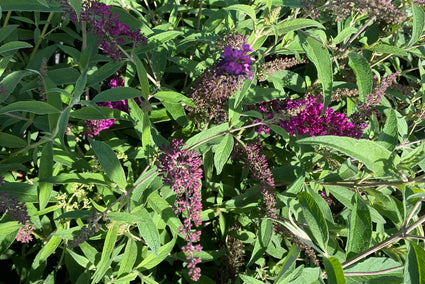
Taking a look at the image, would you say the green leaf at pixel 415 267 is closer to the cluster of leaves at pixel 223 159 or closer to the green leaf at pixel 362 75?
the cluster of leaves at pixel 223 159

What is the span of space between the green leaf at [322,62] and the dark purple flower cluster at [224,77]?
0.40 meters

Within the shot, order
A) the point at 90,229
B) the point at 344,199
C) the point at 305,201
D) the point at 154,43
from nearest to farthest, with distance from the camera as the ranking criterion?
1. the point at 90,229
2. the point at 305,201
3. the point at 154,43
4. the point at 344,199

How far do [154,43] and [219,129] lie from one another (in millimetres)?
675

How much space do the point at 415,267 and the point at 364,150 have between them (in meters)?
0.55

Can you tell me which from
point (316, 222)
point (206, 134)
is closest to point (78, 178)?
point (206, 134)

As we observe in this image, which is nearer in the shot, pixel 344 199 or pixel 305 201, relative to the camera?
pixel 305 201

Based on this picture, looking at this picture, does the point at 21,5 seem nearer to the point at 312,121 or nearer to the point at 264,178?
the point at 264,178

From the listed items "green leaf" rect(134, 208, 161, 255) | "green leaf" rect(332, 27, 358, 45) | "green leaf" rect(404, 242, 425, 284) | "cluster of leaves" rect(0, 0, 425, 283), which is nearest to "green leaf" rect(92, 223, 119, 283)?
"cluster of leaves" rect(0, 0, 425, 283)

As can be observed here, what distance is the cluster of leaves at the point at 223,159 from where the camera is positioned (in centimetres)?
190

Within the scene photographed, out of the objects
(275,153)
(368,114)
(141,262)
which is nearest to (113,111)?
(141,262)

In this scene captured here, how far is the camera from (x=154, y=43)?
232 centimetres

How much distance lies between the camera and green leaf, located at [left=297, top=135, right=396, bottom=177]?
5.28 ft

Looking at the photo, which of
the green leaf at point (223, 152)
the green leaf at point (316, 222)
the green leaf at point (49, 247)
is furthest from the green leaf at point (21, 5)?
the green leaf at point (316, 222)

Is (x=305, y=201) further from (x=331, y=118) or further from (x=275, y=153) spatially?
(x=275, y=153)
